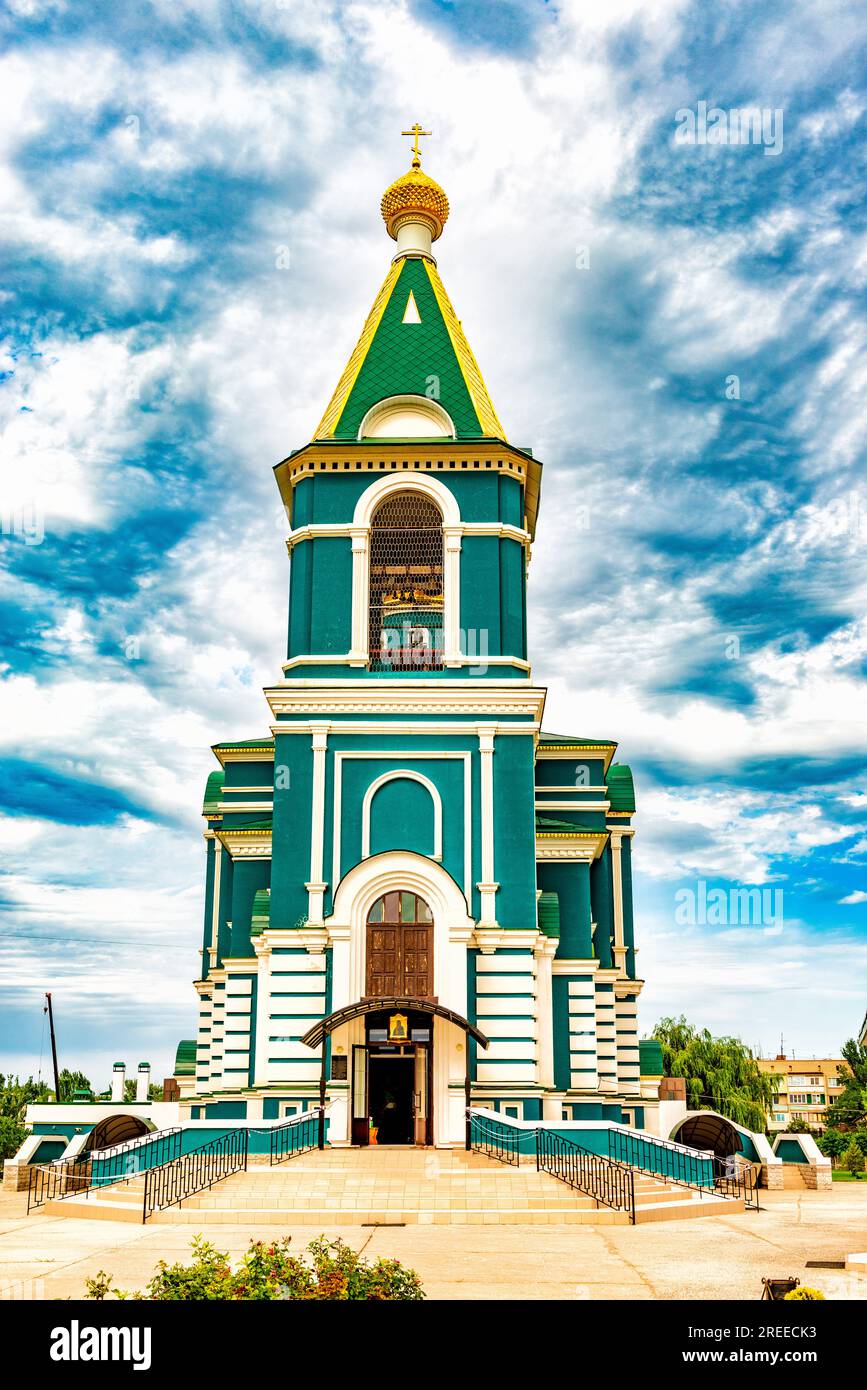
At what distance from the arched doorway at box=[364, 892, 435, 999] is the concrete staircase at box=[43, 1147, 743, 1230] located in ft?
12.9

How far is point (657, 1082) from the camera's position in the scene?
32.0 meters

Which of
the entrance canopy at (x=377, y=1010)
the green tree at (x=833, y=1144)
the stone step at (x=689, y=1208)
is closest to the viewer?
the stone step at (x=689, y=1208)

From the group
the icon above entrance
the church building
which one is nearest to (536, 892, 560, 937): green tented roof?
the church building

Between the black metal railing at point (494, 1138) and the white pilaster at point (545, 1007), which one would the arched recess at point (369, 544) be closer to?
the white pilaster at point (545, 1007)

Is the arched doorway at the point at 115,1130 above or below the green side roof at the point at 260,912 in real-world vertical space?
below

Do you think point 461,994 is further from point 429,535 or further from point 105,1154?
point 429,535

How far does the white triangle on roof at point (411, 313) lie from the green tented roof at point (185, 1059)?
2001 centimetres

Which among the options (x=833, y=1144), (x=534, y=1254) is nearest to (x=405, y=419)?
(x=534, y=1254)

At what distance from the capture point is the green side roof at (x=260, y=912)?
26.9m

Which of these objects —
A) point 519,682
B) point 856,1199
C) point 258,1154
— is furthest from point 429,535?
point 856,1199

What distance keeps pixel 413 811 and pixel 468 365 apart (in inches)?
419

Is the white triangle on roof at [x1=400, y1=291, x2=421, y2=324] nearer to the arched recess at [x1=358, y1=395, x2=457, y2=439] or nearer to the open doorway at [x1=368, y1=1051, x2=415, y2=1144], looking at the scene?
the arched recess at [x1=358, y1=395, x2=457, y2=439]

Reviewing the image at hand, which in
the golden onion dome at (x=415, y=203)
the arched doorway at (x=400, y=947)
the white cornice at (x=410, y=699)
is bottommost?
the arched doorway at (x=400, y=947)
